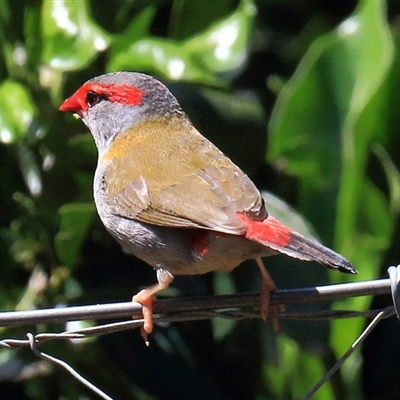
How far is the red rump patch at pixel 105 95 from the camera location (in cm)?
353

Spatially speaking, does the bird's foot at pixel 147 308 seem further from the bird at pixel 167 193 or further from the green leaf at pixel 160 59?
the green leaf at pixel 160 59

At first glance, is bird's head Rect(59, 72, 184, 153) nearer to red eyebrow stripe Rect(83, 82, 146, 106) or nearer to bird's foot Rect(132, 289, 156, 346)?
red eyebrow stripe Rect(83, 82, 146, 106)

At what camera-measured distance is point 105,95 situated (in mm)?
3744

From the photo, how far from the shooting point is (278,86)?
398cm

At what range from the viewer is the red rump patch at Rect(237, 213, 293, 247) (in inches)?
104

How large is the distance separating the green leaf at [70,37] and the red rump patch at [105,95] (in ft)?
0.38

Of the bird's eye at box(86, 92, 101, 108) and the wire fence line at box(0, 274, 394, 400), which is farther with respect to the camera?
the bird's eye at box(86, 92, 101, 108)

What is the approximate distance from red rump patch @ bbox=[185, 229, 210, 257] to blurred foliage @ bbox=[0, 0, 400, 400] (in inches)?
21.5

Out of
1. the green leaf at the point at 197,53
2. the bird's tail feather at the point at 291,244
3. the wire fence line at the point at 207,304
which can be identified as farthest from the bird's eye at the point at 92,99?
the wire fence line at the point at 207,304

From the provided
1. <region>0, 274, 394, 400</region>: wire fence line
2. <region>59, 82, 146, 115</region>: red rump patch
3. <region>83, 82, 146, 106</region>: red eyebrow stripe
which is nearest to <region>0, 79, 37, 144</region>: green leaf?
<region>59, 82, 146, 115</region>: red rump patch

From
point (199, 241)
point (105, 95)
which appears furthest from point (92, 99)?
point (199, 241)

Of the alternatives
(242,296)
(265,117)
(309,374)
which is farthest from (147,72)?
(242,296)

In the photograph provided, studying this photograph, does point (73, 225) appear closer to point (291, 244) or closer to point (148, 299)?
point (148, 299)

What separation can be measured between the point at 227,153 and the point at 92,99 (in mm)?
529
